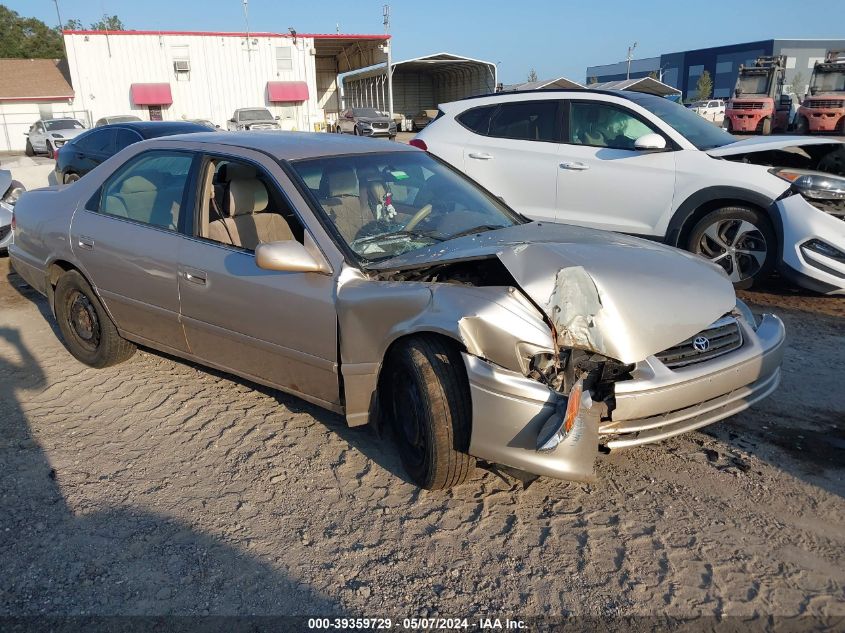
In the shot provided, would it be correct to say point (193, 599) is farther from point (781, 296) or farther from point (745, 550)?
point (781, 296)

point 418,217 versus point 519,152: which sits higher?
point 519,152

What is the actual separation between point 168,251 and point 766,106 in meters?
31.3

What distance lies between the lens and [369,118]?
108 ft

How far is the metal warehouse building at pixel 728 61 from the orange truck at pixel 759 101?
3361cm

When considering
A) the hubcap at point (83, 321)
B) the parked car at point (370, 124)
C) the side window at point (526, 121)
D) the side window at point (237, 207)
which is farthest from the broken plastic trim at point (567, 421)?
the parked car at point (370, 124)

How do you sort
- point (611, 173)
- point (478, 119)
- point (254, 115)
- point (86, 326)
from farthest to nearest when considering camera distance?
point (254, 115)
point (478, 119)
point (611, 173)
point (86, 326)

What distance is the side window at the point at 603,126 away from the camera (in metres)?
6.52

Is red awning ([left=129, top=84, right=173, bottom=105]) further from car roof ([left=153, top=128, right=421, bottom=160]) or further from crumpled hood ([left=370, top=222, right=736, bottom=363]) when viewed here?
crumpled hood ([left=370, top=222, right=736, bottom=363])

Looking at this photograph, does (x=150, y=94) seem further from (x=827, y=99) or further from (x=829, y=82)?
(x=829, y=82)

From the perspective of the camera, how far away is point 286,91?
4000 centimetres

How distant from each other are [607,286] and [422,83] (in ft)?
165

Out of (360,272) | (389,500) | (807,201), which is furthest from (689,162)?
(389,500)

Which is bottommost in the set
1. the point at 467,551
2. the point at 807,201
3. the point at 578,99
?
the point at 467,551

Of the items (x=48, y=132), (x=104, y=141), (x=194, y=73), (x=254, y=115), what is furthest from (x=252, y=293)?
(x=194, y=73)
